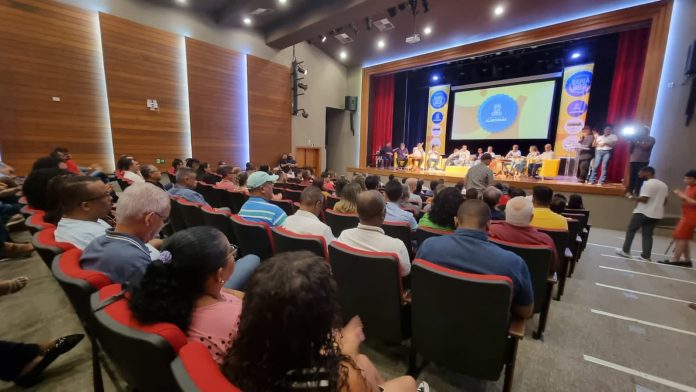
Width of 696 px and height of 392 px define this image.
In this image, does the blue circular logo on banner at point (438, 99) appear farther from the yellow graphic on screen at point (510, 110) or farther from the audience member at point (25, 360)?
the audience member at point (25, 360)

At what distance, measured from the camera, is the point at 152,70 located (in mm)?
7266

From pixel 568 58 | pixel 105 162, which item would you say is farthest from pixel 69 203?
pixel 568 58

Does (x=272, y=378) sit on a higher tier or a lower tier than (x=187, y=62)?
lower

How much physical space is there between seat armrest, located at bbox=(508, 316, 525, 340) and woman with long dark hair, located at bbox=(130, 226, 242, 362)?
47.7 inches

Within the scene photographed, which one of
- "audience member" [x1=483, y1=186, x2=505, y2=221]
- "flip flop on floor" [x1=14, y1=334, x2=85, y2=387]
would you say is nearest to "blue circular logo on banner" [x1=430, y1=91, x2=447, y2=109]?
"audience member" [x1=483, y1=186, x2=505, y2=221]

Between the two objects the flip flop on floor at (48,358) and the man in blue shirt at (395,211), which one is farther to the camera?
the man in blue shirt at (395,211)

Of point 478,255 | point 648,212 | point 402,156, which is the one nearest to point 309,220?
point 478,255

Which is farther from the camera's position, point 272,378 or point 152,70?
point 152,70

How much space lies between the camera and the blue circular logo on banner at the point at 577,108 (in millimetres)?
8070

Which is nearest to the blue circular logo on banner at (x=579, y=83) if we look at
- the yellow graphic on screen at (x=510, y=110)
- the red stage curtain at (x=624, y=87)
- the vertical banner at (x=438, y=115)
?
the yellow graphic on screen at (x=510, y=110)

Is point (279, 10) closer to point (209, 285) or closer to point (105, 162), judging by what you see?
point (105, 162)

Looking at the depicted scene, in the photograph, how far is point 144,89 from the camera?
713cm

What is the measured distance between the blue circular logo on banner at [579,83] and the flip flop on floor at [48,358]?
11.0 meters

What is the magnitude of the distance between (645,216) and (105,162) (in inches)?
404
